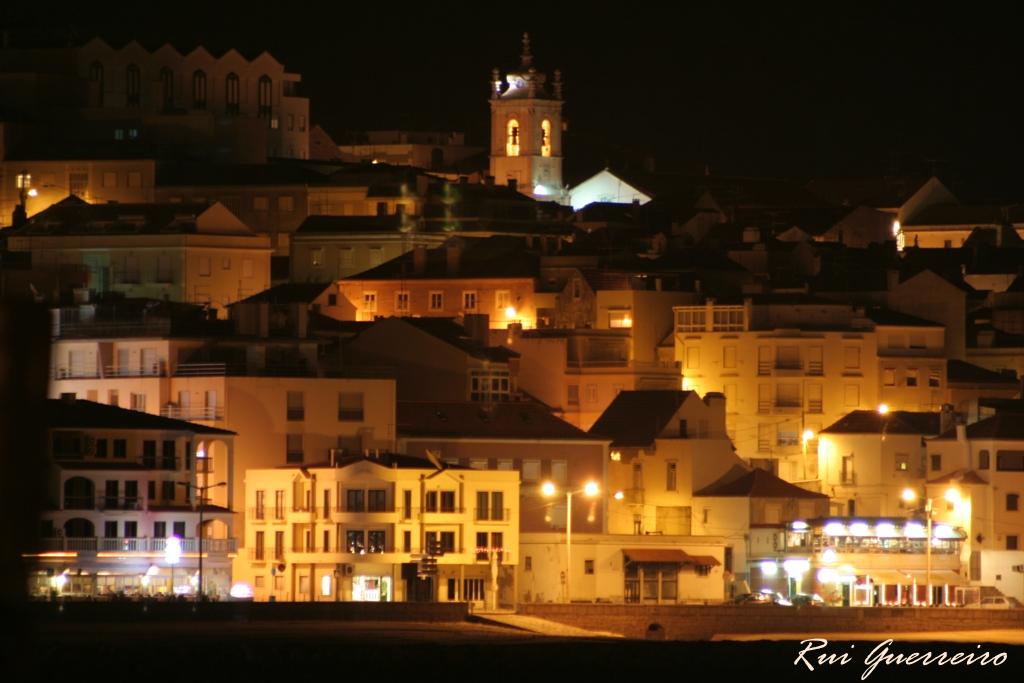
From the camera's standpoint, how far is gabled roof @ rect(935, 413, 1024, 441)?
70062mm

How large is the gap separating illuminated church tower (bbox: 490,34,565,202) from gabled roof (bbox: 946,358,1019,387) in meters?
35.5

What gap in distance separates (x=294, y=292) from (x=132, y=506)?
29511 mm

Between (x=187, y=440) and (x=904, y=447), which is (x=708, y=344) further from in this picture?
(x=187, y=440)

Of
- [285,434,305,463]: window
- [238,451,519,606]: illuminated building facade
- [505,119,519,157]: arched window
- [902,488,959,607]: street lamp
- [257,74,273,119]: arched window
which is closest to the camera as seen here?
[238,451,519,606]: illuminated building facade

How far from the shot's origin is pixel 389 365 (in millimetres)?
71688

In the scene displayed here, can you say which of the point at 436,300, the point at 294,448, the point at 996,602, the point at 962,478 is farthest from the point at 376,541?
the point at 436,300

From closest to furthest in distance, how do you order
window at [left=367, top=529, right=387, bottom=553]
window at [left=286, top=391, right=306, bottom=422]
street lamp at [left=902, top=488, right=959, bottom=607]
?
1. window at [left=367, top=529, right=387, bottom=553]
2. window at [left=286, top=391, right=306, bottom=422]
3. street lamp at [left=902, top=488, right=959, bottom=607]

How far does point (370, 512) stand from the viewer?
5956cm

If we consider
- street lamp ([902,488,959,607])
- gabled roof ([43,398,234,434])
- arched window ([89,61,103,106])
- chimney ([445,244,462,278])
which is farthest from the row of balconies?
arched window ([89,61,103,106])

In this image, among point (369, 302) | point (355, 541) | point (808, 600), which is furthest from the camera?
point (369, 302)

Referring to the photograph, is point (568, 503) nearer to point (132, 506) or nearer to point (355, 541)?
point (355, 541)

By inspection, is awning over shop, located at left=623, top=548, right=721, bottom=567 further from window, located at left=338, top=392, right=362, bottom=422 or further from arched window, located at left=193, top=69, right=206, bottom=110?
arched window, located at left=193, top=69, right=206, bottom=110

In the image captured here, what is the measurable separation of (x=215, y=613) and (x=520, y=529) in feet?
53.2

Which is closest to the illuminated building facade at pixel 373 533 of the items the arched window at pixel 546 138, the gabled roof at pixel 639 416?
the gabled roof at pixel 639 416
